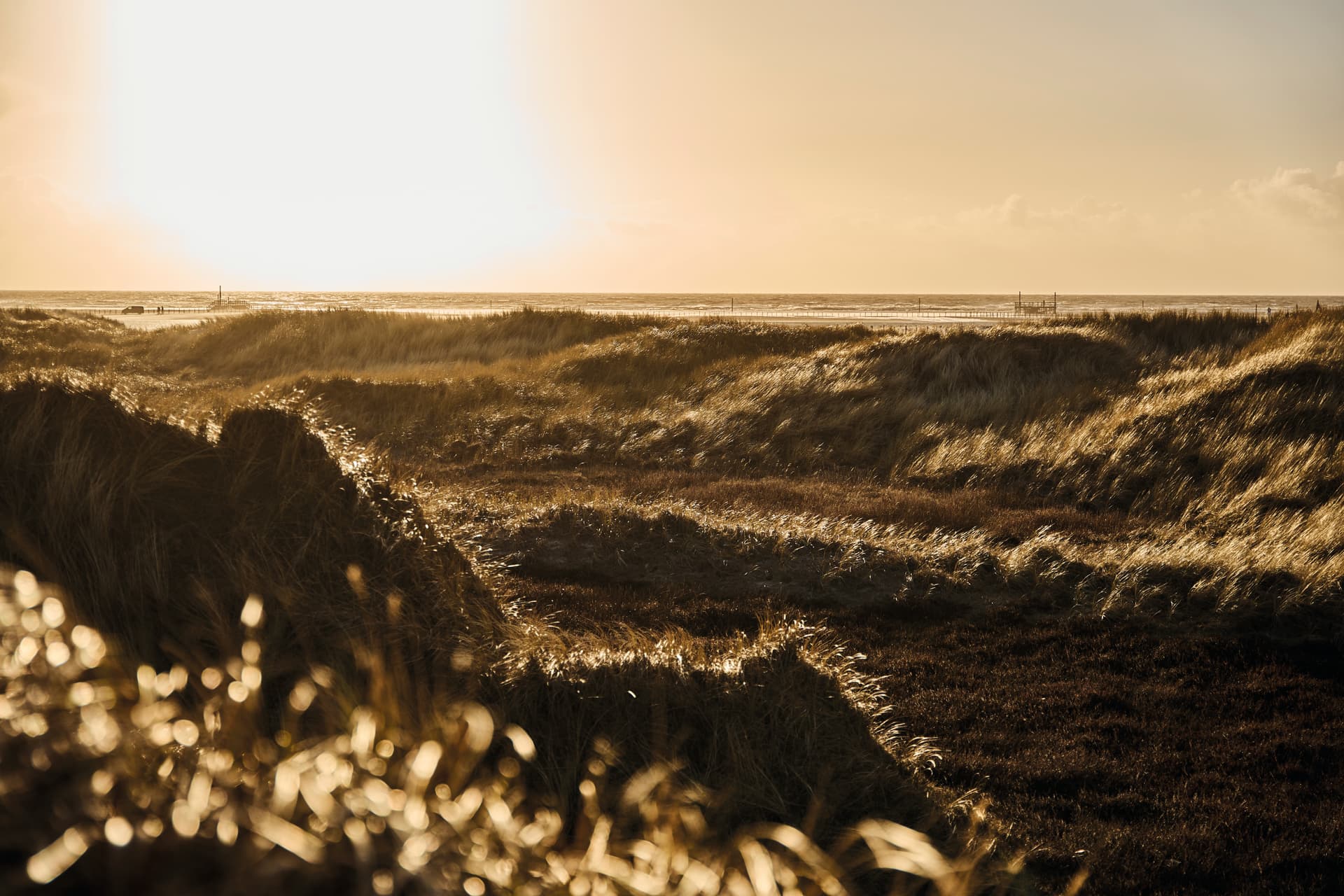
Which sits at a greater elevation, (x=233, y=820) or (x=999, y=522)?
(x=233, y=820)

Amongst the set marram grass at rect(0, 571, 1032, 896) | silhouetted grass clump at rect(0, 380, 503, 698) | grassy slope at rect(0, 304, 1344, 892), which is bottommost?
grassy slope at rect(0, 304, 1344, 892)

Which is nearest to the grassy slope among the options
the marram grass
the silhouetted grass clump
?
the silhouetted grass clump

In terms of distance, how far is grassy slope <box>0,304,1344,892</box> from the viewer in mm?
5289

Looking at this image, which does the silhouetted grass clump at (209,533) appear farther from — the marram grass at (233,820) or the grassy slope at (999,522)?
the marram grass at (233,820)

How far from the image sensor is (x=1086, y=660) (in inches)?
282

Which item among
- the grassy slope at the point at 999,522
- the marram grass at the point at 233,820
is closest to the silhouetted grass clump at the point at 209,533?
the grassy slope at the point at 999,522

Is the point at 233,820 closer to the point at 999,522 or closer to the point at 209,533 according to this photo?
the point at 209,533

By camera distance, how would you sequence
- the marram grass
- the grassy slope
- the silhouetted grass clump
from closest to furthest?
1. the marram grass
2. the silhouetted grass clump
3. the grassy slope

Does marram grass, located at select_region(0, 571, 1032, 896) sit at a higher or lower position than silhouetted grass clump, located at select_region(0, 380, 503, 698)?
higher

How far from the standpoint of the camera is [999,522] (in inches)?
464

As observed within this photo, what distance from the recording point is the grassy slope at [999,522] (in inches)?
208

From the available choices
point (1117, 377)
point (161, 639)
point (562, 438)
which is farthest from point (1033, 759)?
point (1117, 377)

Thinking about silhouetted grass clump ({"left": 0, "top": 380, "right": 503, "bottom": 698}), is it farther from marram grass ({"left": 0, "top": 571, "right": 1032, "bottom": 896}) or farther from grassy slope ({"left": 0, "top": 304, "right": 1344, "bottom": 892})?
marram grass ({"left": 0, "top": 571, "right": 1032, "bottom": 896})

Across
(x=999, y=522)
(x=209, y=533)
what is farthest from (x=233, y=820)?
(x=999, y=522)
